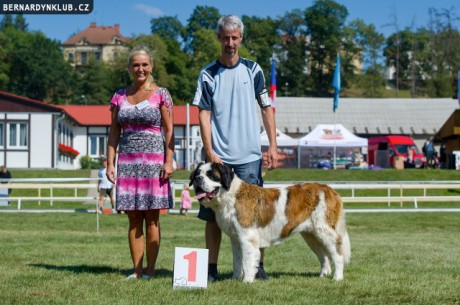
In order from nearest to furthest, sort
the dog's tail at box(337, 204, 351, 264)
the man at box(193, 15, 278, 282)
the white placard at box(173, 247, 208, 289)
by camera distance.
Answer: the white placard at box(173, 247, 208, 289), the man at box(193, 15, 278, 282), the dog's tail at box(337, 204, 351, 264)

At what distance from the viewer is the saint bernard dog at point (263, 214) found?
6617 mm

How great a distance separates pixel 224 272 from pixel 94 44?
12875 centimetres

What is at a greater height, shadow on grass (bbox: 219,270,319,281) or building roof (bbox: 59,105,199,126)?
building roof (bbox: 59,105,199,126)

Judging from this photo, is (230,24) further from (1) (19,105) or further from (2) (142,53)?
(1) (19,105)

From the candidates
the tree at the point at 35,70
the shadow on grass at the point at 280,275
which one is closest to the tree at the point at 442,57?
the tree at the point at 35,70

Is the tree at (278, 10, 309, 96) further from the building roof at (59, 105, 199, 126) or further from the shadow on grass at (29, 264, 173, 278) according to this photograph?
the shadow on grass at (29, 264, 173, 278)

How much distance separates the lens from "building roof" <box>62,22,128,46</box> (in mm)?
132875

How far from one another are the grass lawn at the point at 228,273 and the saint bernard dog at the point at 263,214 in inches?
11.3

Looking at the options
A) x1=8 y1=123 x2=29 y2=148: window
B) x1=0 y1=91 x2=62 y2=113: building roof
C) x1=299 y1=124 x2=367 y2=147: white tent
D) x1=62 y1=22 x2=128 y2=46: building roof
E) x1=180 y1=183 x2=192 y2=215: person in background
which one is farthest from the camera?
x1=62 y1=22 x2=128 y2=46: building roof

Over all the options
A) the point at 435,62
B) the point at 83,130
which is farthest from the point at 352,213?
the point at 435,62

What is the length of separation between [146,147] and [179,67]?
279 ft

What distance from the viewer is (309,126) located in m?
61.5

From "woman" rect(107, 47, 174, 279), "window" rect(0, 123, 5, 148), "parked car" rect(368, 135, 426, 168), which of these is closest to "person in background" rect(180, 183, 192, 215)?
"woman" rect(107, 47, 174, 279)

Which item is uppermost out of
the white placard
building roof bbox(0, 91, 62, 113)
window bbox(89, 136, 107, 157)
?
building roof bbox(0, 91, 62, 113)
